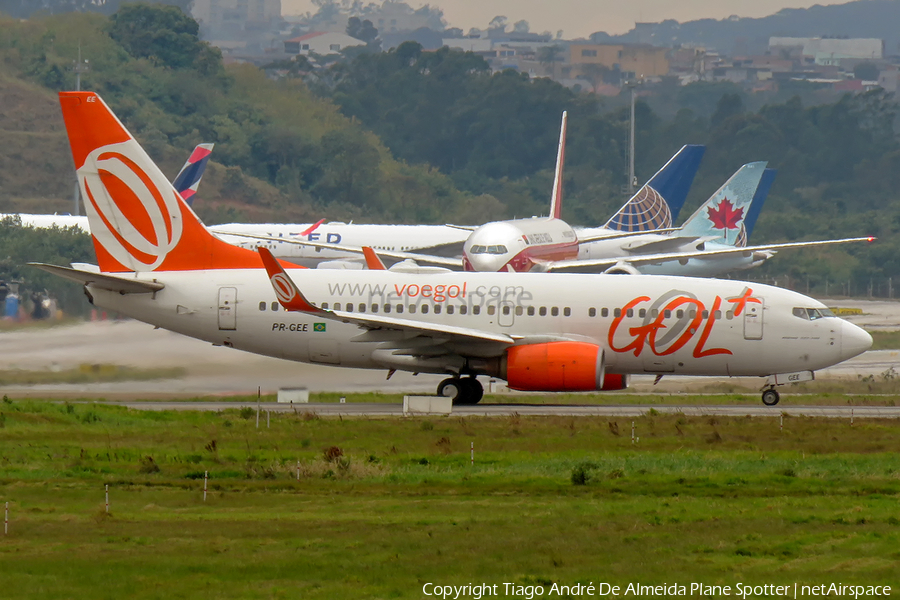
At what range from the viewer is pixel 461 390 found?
1571 inches

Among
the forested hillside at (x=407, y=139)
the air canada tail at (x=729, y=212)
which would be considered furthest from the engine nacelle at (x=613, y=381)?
the forested hillside at (x=407, y=139)

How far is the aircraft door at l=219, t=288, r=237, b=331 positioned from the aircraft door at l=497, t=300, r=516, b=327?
7547 mm

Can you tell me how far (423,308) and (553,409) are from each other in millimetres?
4725

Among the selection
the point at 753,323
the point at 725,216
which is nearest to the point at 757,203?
the point at 725,216

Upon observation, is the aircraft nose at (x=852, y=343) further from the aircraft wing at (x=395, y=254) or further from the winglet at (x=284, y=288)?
the aircraft wing at (x=395, y=254)

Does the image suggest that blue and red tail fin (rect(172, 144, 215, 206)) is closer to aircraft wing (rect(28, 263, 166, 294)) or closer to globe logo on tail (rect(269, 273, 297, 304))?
aircraft wing (rect(28, 263, 166, 294))

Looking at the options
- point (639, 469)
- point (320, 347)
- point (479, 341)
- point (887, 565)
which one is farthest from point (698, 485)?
point (320, 347)

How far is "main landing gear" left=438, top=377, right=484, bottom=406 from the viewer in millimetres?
39812

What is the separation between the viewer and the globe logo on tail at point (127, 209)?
40.2 metres

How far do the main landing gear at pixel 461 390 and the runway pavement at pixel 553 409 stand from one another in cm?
42

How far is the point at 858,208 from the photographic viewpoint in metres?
160

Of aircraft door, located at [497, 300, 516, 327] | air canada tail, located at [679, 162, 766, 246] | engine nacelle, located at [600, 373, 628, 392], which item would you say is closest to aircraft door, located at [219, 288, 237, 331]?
aircraft door, located at [497, 300, 516, 327]

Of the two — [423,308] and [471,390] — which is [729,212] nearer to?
[471,390]

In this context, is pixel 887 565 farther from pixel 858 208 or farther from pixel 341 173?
pixel 858 208
